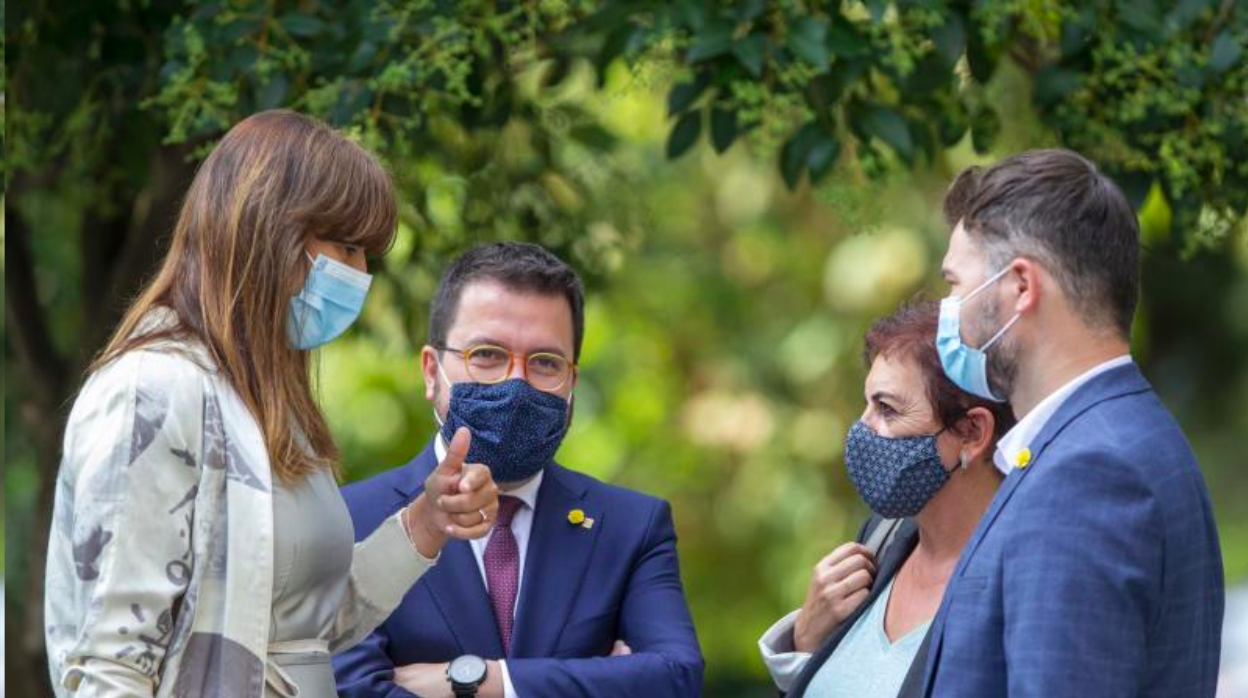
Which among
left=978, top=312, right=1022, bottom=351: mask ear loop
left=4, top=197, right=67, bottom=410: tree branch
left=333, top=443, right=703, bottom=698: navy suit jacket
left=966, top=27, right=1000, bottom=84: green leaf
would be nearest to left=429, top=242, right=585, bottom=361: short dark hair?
left=333, top=443, right=703, bottom=698: navy suit jacket

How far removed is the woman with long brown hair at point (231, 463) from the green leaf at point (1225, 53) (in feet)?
7.66

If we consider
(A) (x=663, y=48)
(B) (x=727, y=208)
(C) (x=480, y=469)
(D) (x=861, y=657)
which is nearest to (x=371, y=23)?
(A) (x=663, y=48)

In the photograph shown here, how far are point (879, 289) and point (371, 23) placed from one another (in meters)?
5.98

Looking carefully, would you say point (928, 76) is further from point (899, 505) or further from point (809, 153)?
point (899, 505)

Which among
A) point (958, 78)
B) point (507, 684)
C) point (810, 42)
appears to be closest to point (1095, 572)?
point (507, 684)

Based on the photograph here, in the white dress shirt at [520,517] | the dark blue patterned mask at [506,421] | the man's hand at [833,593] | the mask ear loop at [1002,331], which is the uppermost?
the mask ear loop at [1002,331]

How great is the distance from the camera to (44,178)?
620cm

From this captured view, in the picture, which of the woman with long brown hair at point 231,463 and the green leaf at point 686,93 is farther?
the green leaf at point 686,93

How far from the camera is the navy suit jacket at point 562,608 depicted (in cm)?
382

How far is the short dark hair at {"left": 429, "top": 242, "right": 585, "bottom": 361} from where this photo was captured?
4.08 m

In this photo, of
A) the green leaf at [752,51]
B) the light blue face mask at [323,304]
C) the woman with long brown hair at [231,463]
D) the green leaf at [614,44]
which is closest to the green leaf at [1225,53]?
the green leaf at [752,51]

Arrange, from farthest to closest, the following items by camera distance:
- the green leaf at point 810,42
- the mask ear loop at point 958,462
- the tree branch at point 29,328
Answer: the tree branch at point 29,328 < the green leaf at point 810,42 < the mask ear loop at point 958,462

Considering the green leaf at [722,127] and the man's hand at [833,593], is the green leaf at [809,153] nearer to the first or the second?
the green leaf at [722,127]

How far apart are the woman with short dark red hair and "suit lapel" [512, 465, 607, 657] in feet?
1.46
